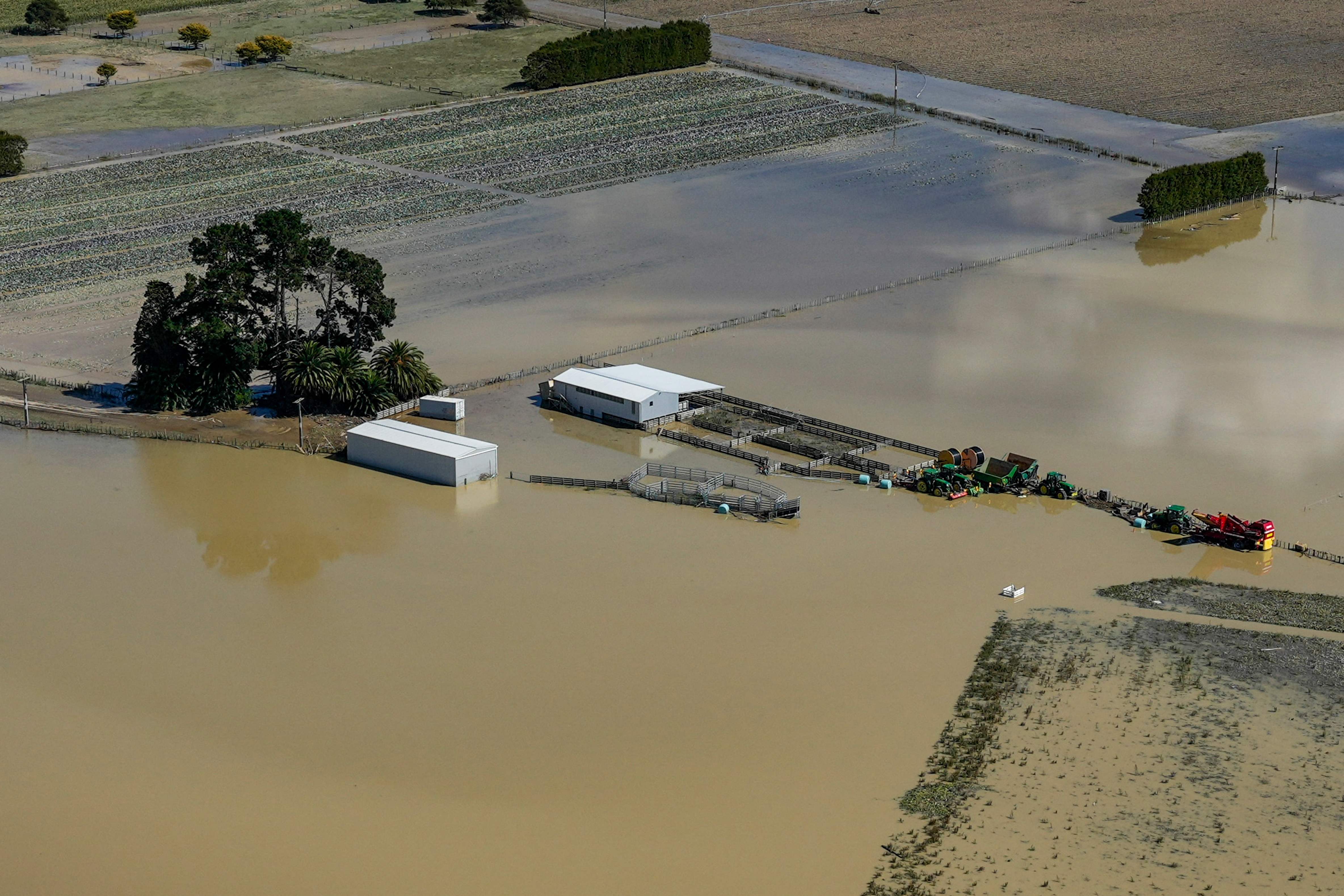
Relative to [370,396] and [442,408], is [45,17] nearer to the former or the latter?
[370,396]

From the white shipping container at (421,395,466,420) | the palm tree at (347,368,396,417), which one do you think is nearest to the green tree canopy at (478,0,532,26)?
the palm tree at (347,368,396,417)

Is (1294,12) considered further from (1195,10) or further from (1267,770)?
(1267,770)

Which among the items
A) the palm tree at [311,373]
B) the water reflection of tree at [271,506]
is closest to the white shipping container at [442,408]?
the palm tree at [311,373]

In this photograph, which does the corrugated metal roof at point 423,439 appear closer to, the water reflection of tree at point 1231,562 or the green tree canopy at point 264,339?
the green tree canopy at point 264,339

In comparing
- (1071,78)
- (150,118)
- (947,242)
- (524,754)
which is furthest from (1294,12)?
(524,754)

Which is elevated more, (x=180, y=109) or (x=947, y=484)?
(x=180, y=109)

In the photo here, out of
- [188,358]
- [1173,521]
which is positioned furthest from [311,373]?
[1173,521]

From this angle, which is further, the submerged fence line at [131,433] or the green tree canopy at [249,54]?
the green tree canopy at [249,54]
